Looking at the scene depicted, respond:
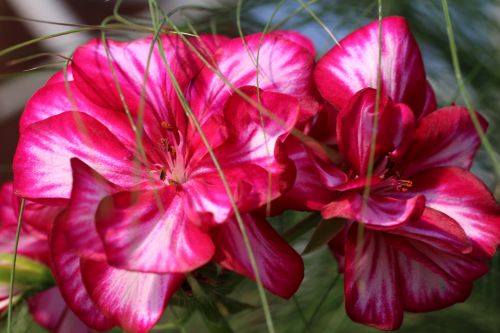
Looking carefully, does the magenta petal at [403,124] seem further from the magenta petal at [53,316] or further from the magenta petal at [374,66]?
the magenta petal at [53,316]

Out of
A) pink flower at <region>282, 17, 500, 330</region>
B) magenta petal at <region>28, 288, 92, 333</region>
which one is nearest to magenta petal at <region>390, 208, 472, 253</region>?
pink flower at <region>282, 17, 500, 330</region>

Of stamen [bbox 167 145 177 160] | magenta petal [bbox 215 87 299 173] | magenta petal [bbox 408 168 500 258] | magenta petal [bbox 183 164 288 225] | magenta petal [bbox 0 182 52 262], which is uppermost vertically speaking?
magenta petal [bbox 215 87 299 173]

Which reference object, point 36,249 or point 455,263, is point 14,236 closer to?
point 36,249

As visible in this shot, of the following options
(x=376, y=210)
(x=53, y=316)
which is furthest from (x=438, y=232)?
(x=53, y=316)

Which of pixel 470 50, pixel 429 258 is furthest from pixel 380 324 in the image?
pixel 470 50

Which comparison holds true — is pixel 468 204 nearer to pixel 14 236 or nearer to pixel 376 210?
pixel 376 210

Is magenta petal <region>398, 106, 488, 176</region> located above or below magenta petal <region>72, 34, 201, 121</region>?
below

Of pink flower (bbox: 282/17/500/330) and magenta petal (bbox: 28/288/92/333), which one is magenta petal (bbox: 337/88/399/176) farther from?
magenta petal (bbox: 28/288/92/333)
